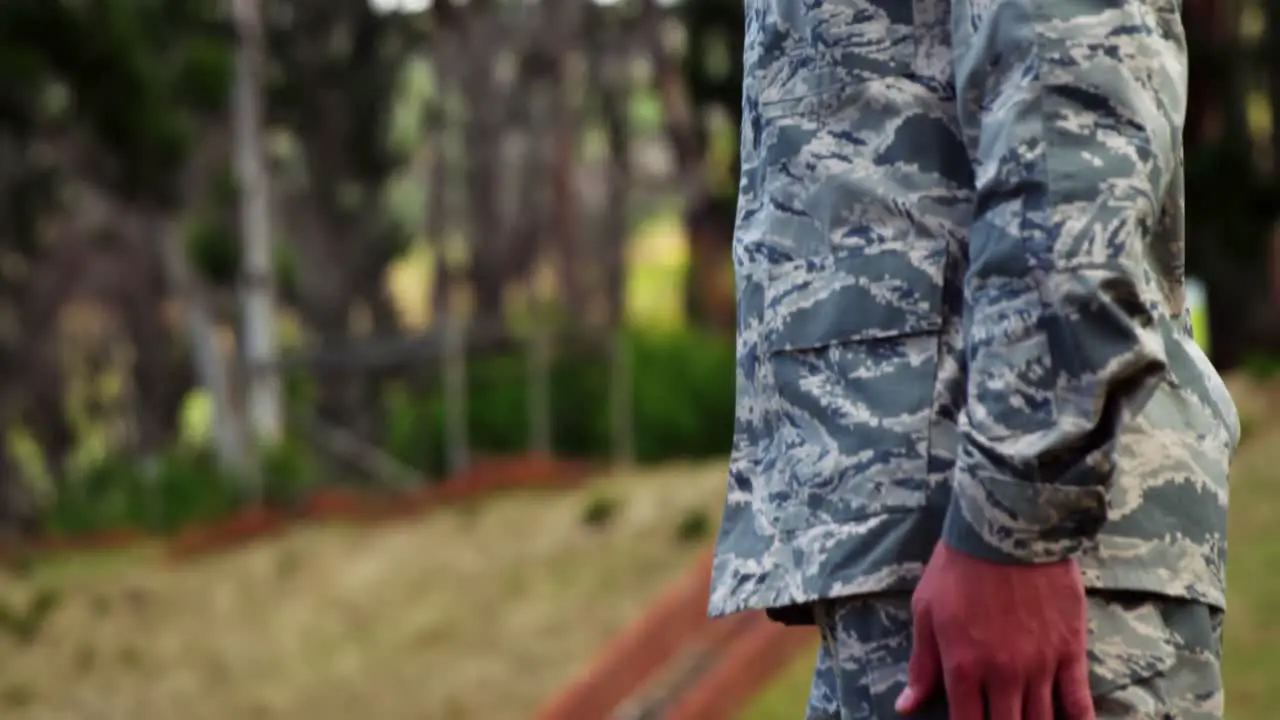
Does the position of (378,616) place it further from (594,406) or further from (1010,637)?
(1010,637)

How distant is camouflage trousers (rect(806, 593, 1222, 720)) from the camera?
4.71 ft

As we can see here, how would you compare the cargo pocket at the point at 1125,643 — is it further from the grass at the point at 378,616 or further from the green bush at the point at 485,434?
the green bush at the point at 485,434

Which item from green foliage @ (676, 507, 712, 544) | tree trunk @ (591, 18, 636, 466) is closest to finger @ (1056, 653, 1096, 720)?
green foliage @ (676, 507, 712, 544)

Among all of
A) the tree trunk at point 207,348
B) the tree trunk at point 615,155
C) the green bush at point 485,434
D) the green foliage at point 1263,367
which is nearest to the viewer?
the green foliage at point 1263,367

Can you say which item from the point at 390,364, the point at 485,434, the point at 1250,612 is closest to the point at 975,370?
the point at 1250,612

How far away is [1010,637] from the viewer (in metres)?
1.37

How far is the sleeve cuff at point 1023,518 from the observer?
1362mm

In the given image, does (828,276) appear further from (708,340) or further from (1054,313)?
(708,340)

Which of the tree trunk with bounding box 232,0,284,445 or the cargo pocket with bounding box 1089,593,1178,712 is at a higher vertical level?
the cargo pocket with bounding box 1089,593,1178,712

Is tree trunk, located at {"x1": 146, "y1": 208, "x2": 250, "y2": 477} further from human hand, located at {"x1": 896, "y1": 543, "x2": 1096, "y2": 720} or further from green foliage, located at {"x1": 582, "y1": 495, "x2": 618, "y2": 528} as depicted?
human hand, located at {"x1": 896, "y1": 543, "x2": 1096, "y2": 720}

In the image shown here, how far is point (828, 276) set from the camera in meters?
1.58

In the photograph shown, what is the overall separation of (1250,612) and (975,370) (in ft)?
13.2

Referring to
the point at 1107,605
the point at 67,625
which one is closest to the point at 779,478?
the point at 1107,605

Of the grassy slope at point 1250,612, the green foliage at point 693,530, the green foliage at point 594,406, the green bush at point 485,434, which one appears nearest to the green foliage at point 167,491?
the green bush at point 485,434
